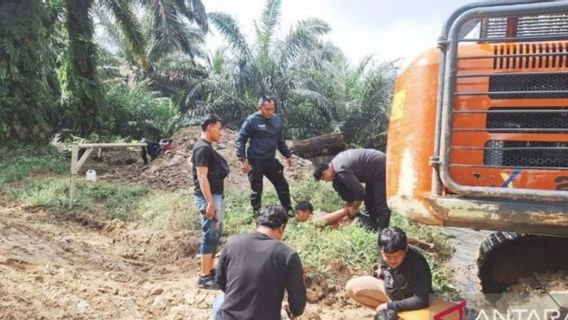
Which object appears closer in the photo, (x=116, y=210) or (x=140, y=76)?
(x=116, y=210)

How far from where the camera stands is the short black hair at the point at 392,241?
12.4ft

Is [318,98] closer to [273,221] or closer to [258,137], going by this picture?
[258,137]

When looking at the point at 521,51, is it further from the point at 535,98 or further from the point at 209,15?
the point at 209,15

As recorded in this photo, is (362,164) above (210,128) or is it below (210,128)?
below

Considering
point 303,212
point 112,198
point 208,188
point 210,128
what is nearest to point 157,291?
point 208,188

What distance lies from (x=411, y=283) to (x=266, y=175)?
3.55m

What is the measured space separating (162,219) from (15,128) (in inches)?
300

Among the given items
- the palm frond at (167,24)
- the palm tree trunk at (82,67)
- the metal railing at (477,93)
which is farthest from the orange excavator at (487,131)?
the palm tree trunk at (82,67)

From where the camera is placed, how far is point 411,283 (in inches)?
154

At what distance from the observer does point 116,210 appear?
337 inches

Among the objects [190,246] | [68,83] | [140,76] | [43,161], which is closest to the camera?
[190,246]

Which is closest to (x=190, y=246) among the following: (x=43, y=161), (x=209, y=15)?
(x=43, y=161)

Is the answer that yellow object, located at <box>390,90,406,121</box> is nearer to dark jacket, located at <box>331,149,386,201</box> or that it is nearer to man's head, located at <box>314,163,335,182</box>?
dark jacket, located at <box>331,149,386,201</box>

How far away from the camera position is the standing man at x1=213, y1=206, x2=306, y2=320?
3193 millimetres
